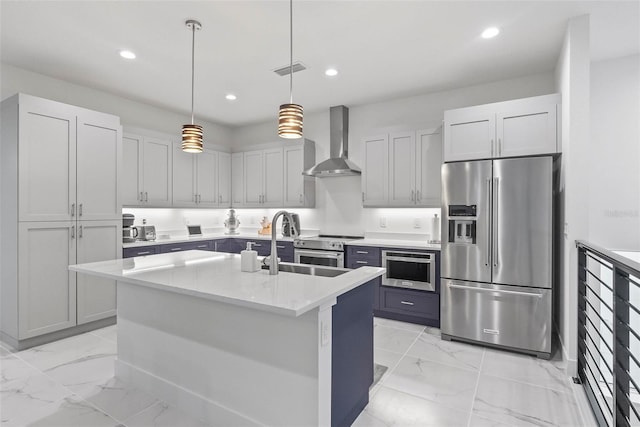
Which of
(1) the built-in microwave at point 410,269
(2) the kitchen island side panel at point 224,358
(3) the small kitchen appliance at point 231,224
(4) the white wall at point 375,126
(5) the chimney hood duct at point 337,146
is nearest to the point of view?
(2) the kitchen island side panel at point 224,358

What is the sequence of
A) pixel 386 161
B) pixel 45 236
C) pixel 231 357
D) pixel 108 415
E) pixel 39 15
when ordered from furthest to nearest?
pixel 386 161 < pixel 45 236 < pixel 39 15 < pixel 108 415 < pixel 231 357

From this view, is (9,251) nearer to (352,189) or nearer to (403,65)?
(352,189)

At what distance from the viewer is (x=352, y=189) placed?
4.98 m

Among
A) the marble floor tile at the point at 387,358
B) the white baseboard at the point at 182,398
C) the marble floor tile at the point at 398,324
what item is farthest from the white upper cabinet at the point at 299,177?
the white baseboard at the point at 182,398

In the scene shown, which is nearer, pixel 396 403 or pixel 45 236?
pixel 396 403

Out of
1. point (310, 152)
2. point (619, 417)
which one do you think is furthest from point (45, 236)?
point (619, 417)

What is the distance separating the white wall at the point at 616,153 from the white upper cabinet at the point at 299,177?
134 inches

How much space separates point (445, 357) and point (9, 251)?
422 cm

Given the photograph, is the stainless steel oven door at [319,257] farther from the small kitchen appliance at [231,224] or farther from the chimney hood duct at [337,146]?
the small kitchen appliance at [231,224]

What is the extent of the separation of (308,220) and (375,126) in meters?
1.78

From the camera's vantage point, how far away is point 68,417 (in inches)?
84.3

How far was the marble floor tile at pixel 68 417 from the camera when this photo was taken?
81.7 inches

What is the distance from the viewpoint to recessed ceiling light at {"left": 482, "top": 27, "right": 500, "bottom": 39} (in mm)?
2836

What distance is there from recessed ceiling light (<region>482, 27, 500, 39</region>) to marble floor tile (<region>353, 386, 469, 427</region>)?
2.97 m
